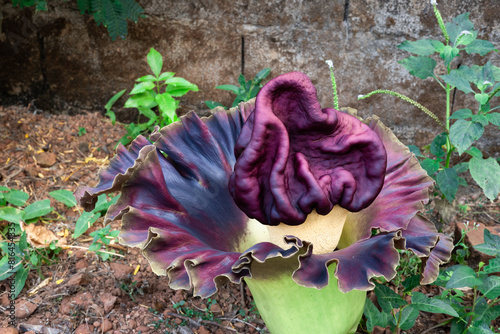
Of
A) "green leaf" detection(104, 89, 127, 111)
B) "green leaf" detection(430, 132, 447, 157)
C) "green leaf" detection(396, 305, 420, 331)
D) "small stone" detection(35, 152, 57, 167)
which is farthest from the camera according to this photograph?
"green leaf" detection(104, 89, 127, 111)

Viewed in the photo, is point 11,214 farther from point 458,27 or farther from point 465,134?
point 458,27

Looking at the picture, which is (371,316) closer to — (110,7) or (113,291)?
(113,291)

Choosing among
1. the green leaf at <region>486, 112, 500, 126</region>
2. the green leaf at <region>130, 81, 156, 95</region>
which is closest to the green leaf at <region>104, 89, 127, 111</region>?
the green leaf at <region>130, 81, 156, 95</region>

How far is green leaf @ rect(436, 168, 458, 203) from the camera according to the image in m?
2.32

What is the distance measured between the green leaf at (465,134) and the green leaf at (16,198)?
2.20 meters

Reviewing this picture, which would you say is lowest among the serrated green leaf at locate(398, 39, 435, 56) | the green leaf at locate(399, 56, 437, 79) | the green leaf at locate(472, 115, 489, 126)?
the green leaf at locate(472, 115, 489, 126)

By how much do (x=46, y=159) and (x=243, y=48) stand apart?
150cm

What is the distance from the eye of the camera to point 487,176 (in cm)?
223

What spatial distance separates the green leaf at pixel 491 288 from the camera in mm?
1861

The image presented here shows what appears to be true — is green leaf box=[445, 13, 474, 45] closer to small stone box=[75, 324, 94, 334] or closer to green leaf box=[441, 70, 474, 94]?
green leaf box=[441, 70, 474, 94]

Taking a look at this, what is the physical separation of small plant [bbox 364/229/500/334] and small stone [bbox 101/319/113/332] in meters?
1.10

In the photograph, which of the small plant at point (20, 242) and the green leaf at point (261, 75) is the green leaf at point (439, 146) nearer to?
the green leaf at point (261, 75)

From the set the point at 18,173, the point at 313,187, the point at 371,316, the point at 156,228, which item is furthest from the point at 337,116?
the point at 18,173

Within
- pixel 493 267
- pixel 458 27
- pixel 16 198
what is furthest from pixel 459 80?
pixel 16 198
